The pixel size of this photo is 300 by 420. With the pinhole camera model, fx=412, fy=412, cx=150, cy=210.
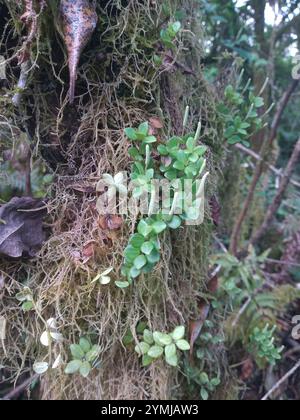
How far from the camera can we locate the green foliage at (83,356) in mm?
726

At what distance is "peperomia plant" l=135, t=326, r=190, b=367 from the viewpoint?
Result: 0.71m

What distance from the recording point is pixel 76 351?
74cm

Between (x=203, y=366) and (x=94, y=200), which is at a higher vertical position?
(x=94, y=200)

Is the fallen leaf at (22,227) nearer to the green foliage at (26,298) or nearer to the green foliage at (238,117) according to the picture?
the green foliage at (26,298)

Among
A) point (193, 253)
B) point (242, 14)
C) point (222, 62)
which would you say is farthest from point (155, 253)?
point (242, 14)

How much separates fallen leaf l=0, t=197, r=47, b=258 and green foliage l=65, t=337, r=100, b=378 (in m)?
0.20

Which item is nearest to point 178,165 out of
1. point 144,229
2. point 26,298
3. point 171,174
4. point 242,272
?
point 171,174

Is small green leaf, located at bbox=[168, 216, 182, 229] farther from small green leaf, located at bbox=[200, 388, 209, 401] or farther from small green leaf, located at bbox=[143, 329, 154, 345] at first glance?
small green leaf, located at bbox=[200, 388, 209, 401]

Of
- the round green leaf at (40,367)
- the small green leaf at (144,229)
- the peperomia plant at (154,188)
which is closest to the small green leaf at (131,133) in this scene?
the peperomia plant at (154,188)

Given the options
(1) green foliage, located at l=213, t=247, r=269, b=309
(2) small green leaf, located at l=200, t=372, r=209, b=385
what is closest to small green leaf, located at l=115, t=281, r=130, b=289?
(2) small green leaf, located at l=200, t=372, r=209, b=385

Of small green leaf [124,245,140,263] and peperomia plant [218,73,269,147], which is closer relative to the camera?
small green leaf [124,245,140,263]

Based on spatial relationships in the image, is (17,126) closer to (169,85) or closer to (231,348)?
(169,85)

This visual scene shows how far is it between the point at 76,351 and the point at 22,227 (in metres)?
0.25

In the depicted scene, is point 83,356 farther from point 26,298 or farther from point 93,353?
point 26,298
